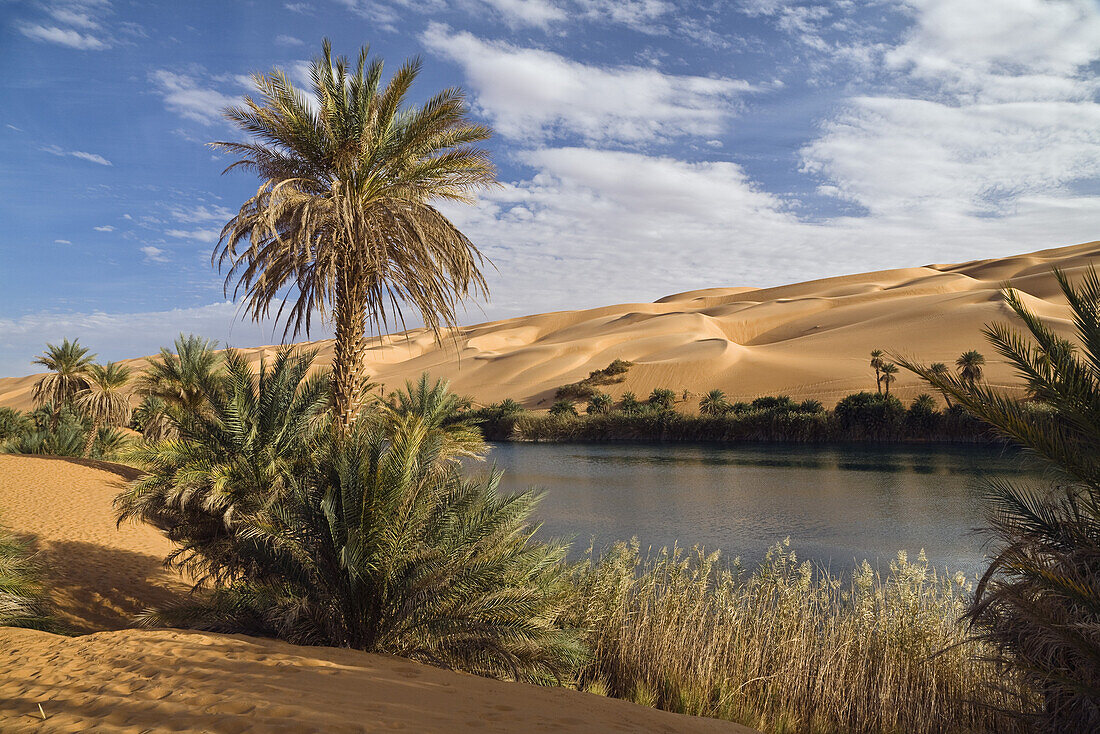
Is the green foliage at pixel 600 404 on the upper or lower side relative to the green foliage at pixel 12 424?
upper

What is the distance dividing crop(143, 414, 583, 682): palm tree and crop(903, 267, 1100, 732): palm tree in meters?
3.40

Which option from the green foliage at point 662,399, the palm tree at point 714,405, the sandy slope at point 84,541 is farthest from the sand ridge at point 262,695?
the green foliage at point 662,399

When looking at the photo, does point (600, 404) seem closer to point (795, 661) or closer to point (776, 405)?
point (776, 405)

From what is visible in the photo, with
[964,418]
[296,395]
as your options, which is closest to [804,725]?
[296,395]

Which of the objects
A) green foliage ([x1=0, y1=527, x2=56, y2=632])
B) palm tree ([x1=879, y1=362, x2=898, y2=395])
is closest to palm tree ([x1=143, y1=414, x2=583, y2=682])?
green foliage ([x1=0, y1=527, x2=56, y2=632])

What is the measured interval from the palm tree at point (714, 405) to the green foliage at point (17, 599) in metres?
34.8

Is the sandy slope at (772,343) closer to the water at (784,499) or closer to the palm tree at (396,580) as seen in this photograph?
the water at (784,499)

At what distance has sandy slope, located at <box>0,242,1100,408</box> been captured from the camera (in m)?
45.3

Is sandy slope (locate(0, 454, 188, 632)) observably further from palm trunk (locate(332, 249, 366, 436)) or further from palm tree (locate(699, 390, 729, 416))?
palm tree (locate(699, 390, 729, 416))

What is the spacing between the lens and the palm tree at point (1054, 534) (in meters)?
3.72

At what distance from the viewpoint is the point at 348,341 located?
9039mm

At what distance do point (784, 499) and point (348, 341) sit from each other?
13886mm

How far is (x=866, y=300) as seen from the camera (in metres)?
71.3

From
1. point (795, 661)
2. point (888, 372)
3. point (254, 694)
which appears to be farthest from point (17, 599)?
point (888, 372)
